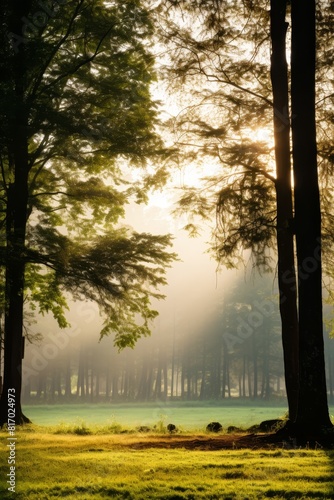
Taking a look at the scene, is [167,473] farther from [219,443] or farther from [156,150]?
[156,150]

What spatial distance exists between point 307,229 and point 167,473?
491 centimetres

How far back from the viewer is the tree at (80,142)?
513 inches

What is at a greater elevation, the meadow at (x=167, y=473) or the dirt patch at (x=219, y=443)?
the meadow at (x=167, y=473)

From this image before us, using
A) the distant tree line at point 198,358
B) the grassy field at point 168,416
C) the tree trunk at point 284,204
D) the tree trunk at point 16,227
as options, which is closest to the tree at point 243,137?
the tree trunk at point 284,204

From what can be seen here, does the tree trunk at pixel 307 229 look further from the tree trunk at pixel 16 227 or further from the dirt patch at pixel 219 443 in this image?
the tree trunk at pixel 16 227

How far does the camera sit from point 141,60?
47.1 feet

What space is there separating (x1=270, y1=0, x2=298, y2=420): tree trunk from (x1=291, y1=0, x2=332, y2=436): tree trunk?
1664mm

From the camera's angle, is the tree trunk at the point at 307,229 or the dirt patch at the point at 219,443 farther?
the dirt patch at the point at 219,443

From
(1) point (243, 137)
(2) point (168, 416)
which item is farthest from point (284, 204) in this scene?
(2) point (168, 416)

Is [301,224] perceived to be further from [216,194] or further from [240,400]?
[240,400]

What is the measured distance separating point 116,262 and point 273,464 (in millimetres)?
9064

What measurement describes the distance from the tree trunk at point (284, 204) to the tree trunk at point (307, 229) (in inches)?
65.5

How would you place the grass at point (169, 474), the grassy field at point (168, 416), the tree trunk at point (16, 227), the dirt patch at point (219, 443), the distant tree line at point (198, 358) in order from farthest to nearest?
the distant tree line at point (198, 358) → the grassy field at point (168, 416) → the tree trunk at point (16, 227) → the dirt patch at point (219, 443) → the grass at point (169, 474)

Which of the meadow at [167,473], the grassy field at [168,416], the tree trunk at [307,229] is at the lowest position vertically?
the grassy field at [168,416]
